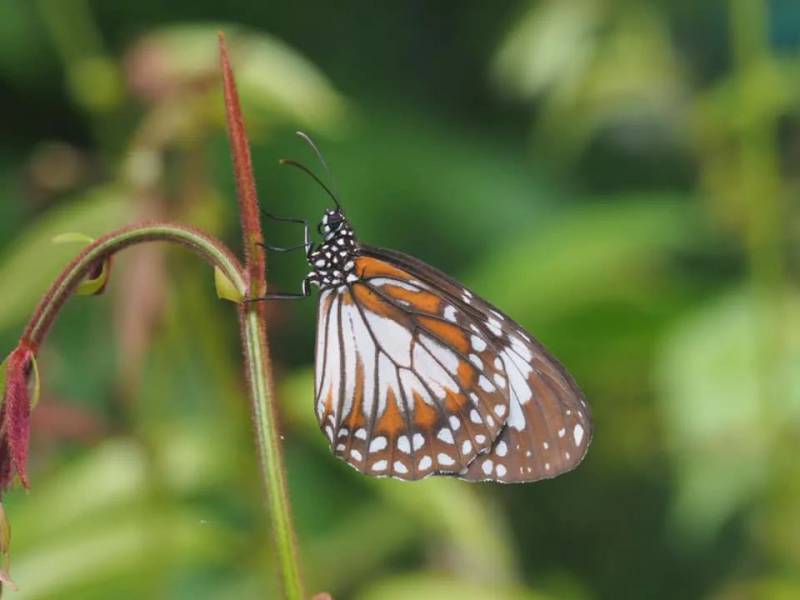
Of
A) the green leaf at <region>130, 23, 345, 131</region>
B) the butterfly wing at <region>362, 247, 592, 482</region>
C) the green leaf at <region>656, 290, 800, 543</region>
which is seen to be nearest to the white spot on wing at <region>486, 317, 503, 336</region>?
the butterfly wing at <region>362, 247, 592, 482</region>

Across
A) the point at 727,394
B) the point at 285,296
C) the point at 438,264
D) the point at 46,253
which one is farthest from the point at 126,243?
the point at 438,264

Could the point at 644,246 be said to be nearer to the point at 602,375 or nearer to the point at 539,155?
the point at 602,375

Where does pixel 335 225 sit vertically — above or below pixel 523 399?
above

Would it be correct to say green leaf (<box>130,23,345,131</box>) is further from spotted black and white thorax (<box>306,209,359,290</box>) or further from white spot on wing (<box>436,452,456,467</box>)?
white spot on wing (<box>436,452,456,467</box>)

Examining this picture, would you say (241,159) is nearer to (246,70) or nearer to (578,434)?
(578,434)

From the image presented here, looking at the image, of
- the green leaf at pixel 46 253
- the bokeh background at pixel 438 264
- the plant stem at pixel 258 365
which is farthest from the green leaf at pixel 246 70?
the plant stem at pixel 258 365

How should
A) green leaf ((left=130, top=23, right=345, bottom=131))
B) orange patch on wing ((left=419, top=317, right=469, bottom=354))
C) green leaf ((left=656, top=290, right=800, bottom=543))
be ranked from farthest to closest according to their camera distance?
1. green leaf ((left=656, top=290, right=800, bottom=543))
2. green leaf ((left=130, top=23, right=345, bottom=131))
3. orange patch on wing ((left=419, top=317, right=469, bottom=354))

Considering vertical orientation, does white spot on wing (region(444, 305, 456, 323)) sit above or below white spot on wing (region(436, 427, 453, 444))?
above

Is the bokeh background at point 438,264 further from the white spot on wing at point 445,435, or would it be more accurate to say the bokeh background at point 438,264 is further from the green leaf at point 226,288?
the green leaf at point 226,288
